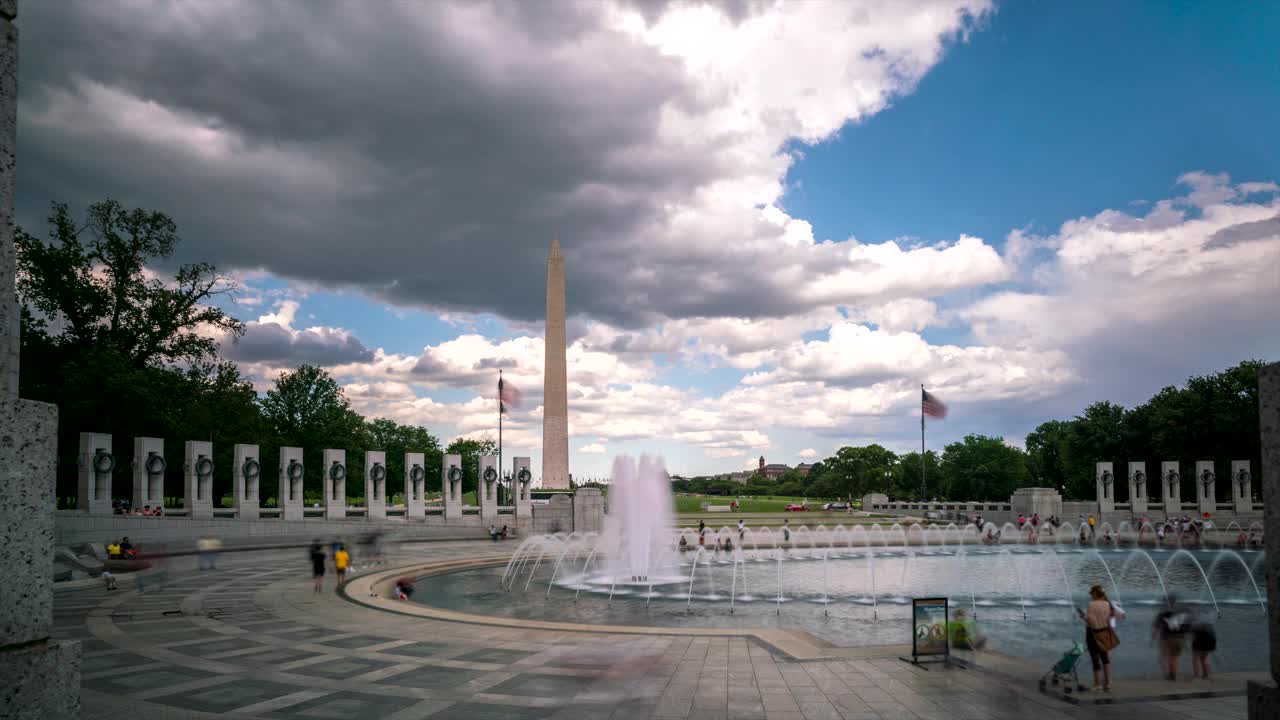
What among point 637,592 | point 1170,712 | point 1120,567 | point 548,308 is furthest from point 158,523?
point 1120,567

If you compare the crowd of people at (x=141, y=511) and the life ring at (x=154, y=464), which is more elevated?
the life ring at (x=154, y=464)

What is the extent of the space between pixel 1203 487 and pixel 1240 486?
268 centimetres

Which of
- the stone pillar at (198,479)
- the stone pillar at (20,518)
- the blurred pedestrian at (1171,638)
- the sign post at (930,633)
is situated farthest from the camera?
the stone pillar at (198,479)

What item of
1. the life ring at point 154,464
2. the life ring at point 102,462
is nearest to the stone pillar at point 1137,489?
the life ring at point 154,464

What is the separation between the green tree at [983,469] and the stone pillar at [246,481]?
3808 inches

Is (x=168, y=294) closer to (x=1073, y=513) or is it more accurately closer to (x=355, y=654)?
(x=355, y=654)

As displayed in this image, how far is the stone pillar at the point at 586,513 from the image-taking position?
4988cm

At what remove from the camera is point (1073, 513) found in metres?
61.6

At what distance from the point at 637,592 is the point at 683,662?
11.8m

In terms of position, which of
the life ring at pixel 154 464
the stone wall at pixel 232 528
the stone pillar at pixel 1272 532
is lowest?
the stone wall at pixel 232 528

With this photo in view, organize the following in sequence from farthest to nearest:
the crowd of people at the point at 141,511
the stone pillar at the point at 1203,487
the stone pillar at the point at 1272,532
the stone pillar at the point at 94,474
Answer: the stone pillar at the point at 1203,487
the crowd of people at the point at 141,511
the stone pillar at the point at 94,474
the stone pillar at the point at 1272,532

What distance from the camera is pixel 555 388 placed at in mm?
64125

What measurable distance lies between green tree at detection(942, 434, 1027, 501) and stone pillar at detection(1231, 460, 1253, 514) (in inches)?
1892

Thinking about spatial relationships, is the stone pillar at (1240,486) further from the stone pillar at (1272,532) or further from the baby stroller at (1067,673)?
the stone pillar at (1272,532)
